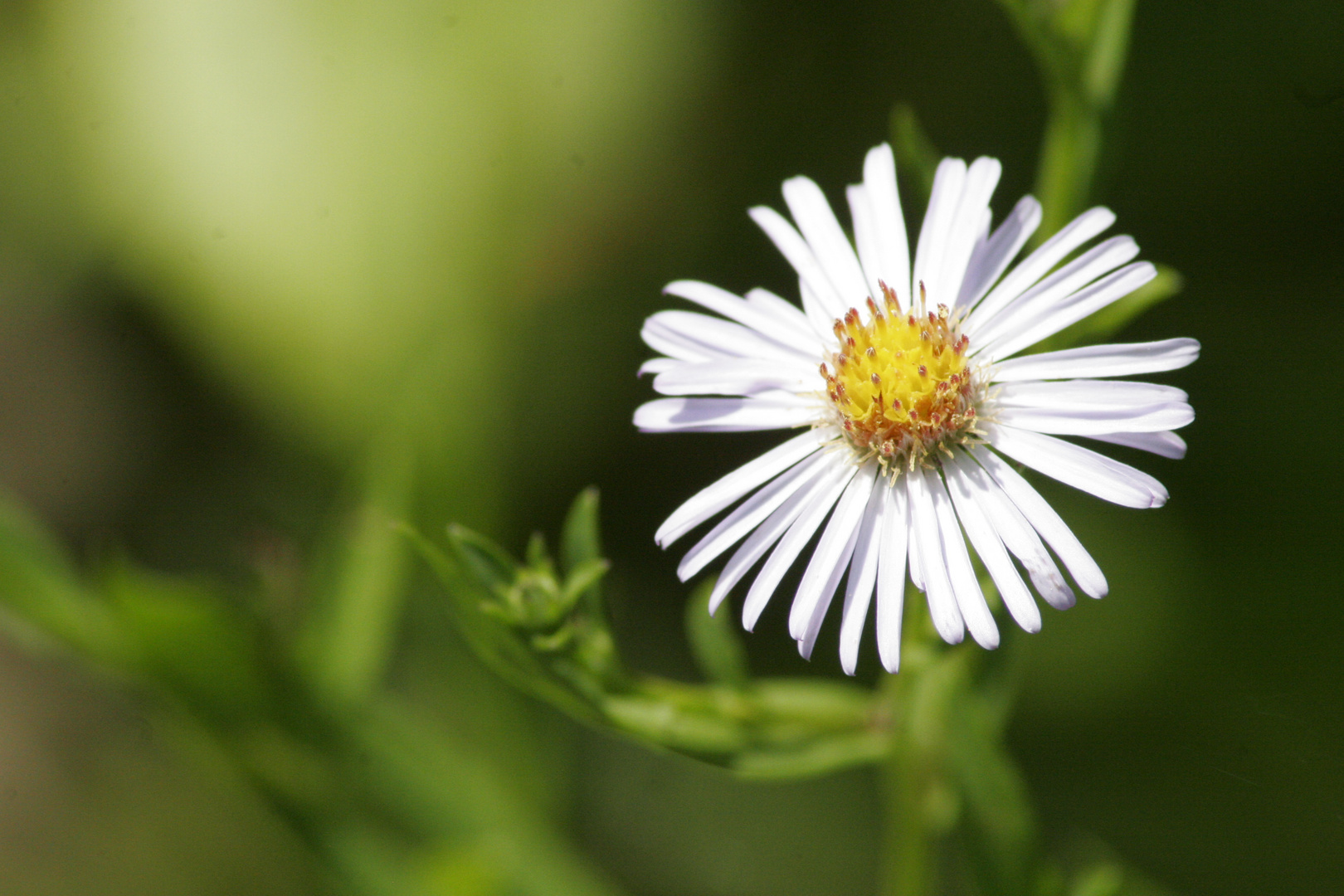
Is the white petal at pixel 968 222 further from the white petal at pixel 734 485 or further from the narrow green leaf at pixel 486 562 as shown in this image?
the narrow green leaf at pixel 486 562

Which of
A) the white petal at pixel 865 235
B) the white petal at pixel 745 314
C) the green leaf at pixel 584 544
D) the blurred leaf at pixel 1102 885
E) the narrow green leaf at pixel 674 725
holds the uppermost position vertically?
the white petal at pixel 865 235

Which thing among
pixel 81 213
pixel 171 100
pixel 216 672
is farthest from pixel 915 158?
pixel 81 213

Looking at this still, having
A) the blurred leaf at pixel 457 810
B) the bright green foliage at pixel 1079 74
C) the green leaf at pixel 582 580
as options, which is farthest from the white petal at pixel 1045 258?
the blurred leaf at pixel 457 810

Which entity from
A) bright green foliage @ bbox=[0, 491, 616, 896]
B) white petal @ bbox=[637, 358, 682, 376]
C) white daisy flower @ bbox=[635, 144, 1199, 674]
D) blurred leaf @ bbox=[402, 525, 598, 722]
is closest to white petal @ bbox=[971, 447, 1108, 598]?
white daisy flower @ bbox=[635, 144, 1199, 674]

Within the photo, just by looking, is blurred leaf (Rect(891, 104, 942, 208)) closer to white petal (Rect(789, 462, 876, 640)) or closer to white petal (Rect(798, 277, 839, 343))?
white petal (Rect(798, 277, 839, 343))

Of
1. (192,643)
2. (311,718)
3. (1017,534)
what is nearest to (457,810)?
(311,718)

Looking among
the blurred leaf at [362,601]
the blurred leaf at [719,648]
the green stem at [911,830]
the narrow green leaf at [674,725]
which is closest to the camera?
the narrow green leaf at [674,725]

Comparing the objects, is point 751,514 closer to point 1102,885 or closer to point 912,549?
point 912,549
